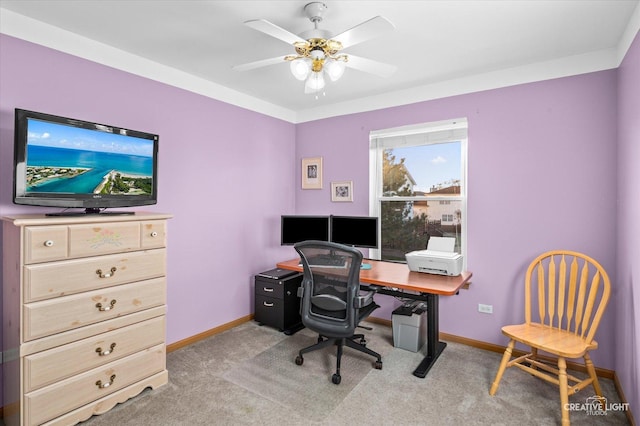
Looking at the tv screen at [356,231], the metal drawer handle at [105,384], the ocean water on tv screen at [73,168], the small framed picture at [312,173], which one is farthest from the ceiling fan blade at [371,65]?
the metal drawer handle at [105,384]

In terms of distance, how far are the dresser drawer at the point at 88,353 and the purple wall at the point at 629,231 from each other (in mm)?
3126

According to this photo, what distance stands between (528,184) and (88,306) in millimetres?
3502

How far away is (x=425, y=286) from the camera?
254 centimetres

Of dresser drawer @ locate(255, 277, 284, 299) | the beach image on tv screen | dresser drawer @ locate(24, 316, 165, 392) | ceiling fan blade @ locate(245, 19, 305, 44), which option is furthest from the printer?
the beach image on tv screen

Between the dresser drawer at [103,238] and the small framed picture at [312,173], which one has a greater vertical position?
the small framed picture at [312,173]

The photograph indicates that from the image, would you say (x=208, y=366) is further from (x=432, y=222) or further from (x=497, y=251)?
(x=497, y=251)

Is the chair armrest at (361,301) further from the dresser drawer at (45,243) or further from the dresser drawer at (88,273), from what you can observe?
the dresser drawer at (45,243)

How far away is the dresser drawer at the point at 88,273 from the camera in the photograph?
6.17 feet

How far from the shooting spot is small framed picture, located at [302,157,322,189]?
4.23 m

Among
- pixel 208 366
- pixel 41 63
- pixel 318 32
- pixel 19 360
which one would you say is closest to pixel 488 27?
pixel 318 32

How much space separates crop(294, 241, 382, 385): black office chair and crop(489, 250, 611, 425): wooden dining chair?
3.58ft

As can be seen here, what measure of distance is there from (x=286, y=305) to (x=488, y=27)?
2992 millimetres

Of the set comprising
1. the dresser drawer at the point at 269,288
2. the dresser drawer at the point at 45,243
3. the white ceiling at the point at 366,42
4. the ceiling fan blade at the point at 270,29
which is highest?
the white ceiling at the point at 366,42

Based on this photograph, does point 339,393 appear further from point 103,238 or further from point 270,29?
point 270,29
